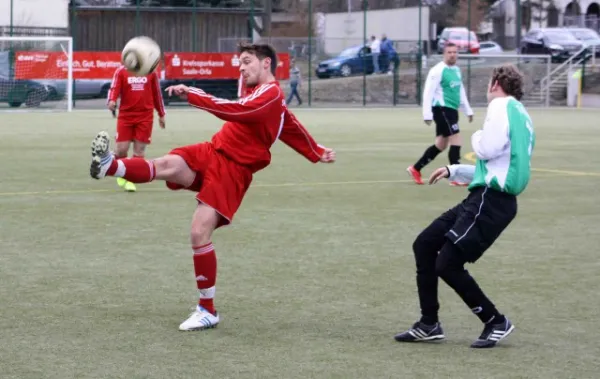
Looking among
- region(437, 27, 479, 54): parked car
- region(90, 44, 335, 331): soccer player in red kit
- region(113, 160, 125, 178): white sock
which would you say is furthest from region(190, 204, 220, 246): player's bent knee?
region(437, 27, 479, 54): parked car

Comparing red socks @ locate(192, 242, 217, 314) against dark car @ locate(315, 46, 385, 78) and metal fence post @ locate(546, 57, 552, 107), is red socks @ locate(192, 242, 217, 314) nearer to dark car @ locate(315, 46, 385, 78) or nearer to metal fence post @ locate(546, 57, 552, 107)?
dark car @ locate(315, 46, 385, 78)

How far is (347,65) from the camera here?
149ft

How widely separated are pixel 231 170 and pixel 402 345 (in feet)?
5.06

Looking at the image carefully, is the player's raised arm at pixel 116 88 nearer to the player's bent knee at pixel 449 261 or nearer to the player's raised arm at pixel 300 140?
the player's raised arm at pixel 300 140

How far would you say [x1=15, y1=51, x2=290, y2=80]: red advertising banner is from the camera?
121 feet

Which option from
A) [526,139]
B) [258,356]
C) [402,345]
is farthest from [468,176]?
[258,356]

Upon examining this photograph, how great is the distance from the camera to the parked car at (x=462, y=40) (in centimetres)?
5012

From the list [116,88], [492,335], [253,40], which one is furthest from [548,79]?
[492,335]

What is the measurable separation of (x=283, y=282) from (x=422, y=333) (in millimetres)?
2028

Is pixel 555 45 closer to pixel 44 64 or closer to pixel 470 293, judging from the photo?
pixel 44 64

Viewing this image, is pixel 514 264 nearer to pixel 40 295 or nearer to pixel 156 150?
pixel 40 295

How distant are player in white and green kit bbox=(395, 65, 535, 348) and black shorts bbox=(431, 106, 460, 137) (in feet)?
30.9

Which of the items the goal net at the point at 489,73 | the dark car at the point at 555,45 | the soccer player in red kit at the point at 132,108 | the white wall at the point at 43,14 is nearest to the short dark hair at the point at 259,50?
the soccer player in red kit at the point at 132,108

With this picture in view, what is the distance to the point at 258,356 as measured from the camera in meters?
6.23
